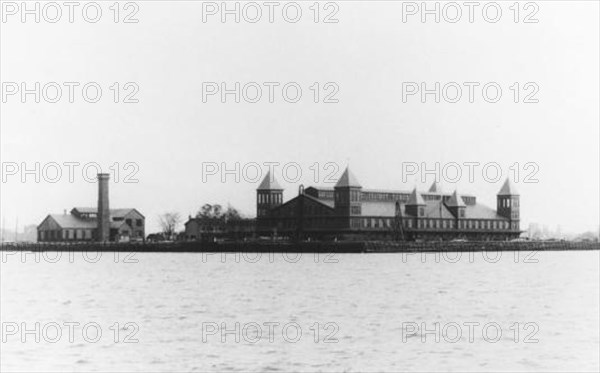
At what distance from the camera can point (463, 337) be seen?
20.6 m

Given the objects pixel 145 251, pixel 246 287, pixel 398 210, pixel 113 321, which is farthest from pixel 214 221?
pixel 113 321

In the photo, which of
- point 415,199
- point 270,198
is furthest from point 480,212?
point 270,198

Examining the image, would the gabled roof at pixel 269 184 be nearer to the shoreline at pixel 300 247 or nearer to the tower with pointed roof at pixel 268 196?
the tower with pointed roof at pixel 268 196

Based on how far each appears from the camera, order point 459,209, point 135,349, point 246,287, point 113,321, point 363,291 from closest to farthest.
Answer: point 135,349
point 113,321
point 363,291
point 246,287
point 459,209

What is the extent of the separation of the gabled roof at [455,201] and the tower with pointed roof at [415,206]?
18.7 feet

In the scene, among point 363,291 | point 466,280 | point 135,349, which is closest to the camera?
point 135,349

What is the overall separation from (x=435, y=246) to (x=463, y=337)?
6148cm

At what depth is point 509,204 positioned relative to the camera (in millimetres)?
97938

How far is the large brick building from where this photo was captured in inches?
3265

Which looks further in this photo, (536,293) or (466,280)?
(466,280)

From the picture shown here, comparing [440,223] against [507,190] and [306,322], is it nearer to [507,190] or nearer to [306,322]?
[507,190]

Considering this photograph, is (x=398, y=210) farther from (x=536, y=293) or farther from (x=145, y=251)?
(x=536, y=293)

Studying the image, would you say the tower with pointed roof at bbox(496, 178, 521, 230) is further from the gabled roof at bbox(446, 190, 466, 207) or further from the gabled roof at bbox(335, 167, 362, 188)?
the gabled roof at bbox(335, 167, 362, 188)

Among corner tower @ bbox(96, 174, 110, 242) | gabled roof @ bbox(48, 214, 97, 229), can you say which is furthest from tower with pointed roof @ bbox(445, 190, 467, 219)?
gabled roof @ bbox(48, 214, 97, 229)
